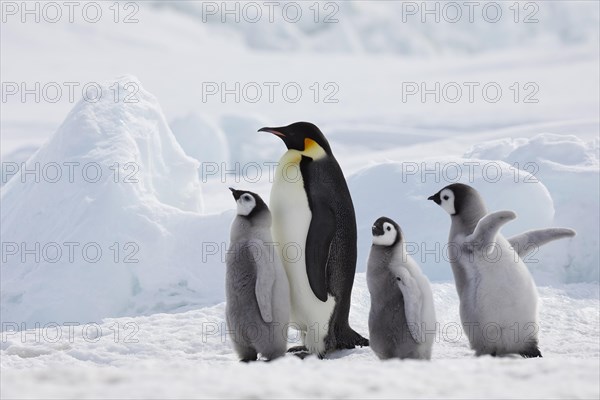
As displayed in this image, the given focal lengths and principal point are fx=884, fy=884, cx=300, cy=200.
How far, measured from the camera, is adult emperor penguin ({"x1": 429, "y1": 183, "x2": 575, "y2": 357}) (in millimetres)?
3916

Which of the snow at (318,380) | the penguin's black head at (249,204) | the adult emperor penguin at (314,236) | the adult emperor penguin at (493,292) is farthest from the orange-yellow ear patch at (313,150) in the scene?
the snow at (318,380)

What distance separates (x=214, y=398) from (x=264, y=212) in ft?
7.91

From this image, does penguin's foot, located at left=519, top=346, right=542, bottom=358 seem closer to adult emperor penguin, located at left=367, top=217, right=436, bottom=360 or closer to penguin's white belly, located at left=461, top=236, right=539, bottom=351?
penguin's white belly, located at left=461, top=236, right=539, bottom=351

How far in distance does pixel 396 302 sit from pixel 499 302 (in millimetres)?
469

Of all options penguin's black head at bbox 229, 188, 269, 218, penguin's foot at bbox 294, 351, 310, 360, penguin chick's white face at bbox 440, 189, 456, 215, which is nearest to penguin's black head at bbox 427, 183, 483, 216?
penguin chick's white face at bbox 440, 189, 456, 215

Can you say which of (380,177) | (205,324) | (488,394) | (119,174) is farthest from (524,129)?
(488,394)

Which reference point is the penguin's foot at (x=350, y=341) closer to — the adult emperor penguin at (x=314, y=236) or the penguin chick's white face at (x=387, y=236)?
the adult emperor penguin at (x=314, y=236)

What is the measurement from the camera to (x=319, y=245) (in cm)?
427

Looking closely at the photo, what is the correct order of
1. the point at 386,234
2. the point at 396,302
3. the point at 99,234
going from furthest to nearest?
the point at 99,234 < the point at 386,234 < the point at 396,302

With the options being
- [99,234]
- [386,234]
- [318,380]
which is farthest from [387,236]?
[99,234]

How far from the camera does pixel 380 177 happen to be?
8.46 metres

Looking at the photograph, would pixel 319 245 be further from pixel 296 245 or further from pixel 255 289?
pixel 255 289

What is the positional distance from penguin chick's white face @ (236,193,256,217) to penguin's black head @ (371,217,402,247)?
0.59 m

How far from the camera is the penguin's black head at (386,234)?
396cm
